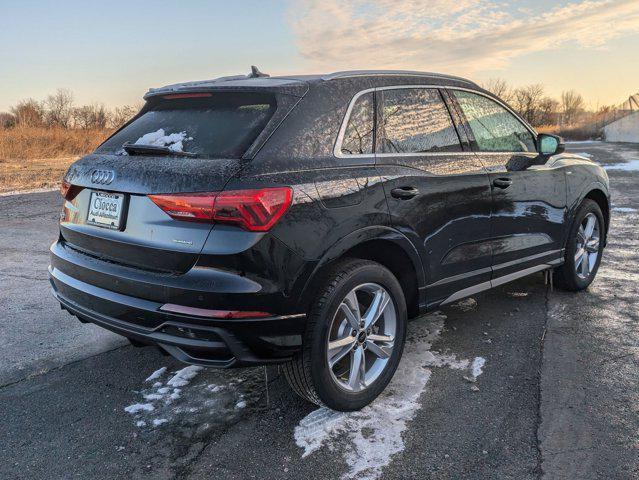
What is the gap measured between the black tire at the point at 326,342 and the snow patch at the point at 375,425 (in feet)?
0.31

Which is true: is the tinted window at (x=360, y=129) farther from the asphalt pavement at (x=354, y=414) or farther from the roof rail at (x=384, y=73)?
the asphalt pavement at (x=354, y=414)

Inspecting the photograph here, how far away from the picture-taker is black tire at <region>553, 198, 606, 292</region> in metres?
4.97

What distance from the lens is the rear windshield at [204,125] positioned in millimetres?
2804

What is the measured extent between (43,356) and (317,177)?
2.47 m

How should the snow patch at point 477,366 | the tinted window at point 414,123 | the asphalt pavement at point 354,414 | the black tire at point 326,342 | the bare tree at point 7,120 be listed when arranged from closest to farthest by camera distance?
the asphalt pavement at point 354,414 < the black tire at point 326,342 < the tinted window at point 414,123 < the snow patch at point 477,366 < the bare tree at point 7,120

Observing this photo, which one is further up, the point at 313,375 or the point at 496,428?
the point at 313,375

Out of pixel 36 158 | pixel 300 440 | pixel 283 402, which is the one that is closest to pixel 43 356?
pixel 283 402

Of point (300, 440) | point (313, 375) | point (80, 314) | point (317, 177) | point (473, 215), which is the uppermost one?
point (317, 177)

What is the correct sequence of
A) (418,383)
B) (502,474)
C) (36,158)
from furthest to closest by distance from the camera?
(36,158), (418,383), (502,474)

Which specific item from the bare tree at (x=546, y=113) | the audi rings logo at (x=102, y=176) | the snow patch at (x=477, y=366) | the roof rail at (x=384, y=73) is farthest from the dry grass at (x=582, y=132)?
the audi rings logo at (x=102, y=176)

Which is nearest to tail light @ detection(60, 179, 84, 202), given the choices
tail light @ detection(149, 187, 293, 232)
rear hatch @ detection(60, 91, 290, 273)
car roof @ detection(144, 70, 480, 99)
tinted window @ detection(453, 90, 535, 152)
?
rear hatch @ detection(60, 91, 290, 273)

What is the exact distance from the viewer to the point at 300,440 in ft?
9.30

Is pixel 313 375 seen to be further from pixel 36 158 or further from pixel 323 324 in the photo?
pixel 36 158

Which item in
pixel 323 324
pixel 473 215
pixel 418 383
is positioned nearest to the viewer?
pixel 323 324
